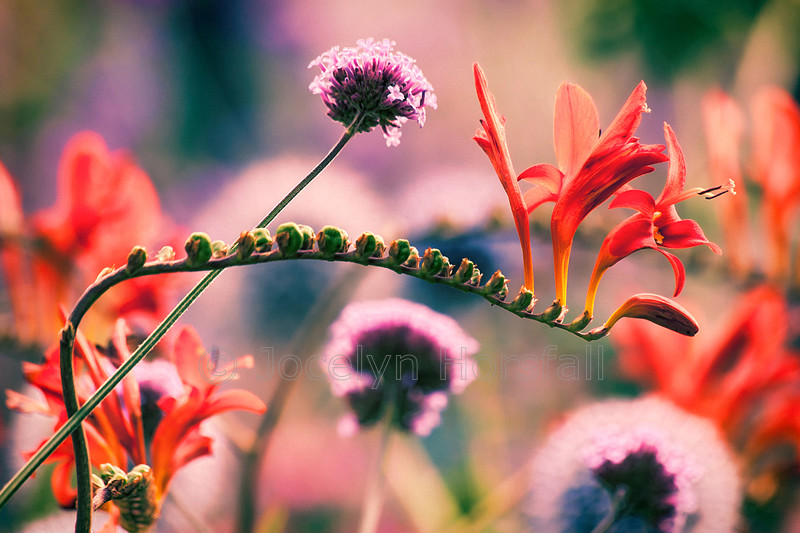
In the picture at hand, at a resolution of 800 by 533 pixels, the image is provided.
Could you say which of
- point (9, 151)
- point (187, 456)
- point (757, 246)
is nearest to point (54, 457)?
Result: point (187, 456)

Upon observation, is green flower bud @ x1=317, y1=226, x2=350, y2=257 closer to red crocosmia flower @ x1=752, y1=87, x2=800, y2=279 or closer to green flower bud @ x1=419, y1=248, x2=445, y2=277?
green flower bud @ x1=419, y1=248, x2=445, y2=277

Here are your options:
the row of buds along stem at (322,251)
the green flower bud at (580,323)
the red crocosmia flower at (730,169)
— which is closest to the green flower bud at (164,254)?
the row of buds along stem at (322,251)

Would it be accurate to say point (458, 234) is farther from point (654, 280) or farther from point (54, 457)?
point (654, 280)

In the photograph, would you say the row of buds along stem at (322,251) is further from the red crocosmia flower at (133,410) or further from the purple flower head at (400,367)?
the purple flower head at (400,367)

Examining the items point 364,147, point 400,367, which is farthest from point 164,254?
point 364,147

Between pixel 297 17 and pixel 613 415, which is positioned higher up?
pixel 297 17

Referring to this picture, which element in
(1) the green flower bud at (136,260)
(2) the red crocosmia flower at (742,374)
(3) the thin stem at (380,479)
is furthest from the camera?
(2) the red crocosmia flower at (742,374)
